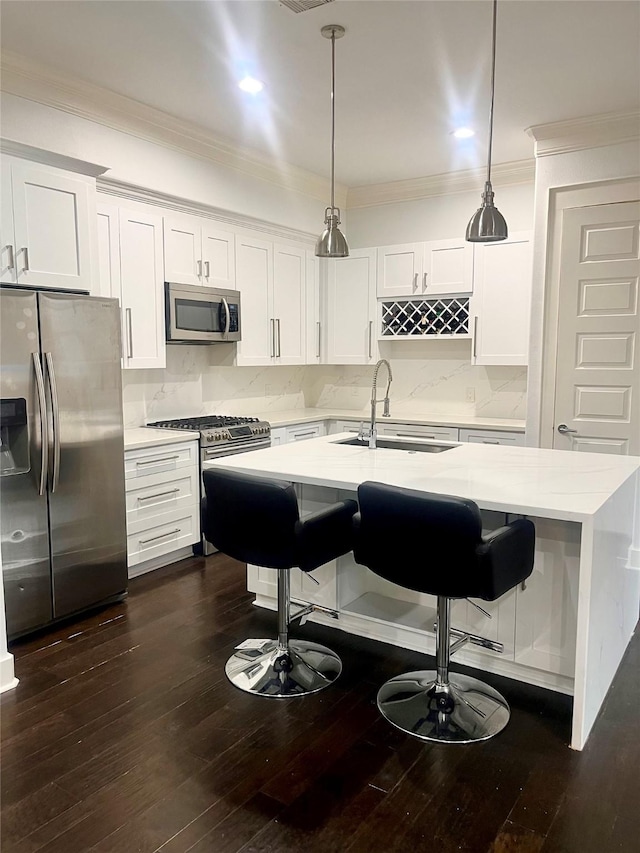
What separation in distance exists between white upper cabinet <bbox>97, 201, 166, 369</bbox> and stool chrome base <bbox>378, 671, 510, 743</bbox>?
261 cm

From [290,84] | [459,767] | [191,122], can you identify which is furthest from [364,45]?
[459,767]

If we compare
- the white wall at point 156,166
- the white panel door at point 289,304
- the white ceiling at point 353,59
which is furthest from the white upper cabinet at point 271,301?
the white ceiling at point 353,59

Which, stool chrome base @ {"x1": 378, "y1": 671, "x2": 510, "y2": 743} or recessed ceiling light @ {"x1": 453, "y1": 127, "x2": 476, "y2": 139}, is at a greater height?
recessed ceiling light @ {"x1": 453, "y1": 127, "x2": 476, "y2": 139}

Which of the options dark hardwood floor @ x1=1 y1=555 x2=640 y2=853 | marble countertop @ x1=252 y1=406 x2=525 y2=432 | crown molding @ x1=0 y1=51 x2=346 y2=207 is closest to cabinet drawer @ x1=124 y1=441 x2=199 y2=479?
marble countertop @ x1=252 y1=406 x2=525 y2=432

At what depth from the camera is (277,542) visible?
2398 millimetres

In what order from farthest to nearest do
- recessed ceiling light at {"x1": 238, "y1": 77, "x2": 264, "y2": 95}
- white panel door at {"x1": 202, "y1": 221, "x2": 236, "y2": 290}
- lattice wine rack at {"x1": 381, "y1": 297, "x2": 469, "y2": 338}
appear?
1. lattice wine rack at {"x1": 381, "y1": 297, "x2": 469, "y2": 338}
2. white panel door at {"x1": 202, "y1": 221, "x2": 236, "y2": 290}
3. recessed ceiling light at {"x1": 238, "y1": 77, "x2": 264, "y2": 95}

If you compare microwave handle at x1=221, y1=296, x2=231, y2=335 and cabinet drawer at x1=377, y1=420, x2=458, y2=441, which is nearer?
microwave handle at x1=221, y1=296, x2=231, y2=335

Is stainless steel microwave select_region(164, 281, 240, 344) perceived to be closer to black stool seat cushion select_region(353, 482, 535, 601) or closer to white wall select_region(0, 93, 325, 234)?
white wall select_region(0, 93, 325, 234)

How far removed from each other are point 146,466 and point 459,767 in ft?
8.21

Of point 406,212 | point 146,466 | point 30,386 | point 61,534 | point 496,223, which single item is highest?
point 406,212

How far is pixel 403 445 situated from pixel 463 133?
223cm

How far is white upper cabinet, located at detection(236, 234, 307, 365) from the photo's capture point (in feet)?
16.3

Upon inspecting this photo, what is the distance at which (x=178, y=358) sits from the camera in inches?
188

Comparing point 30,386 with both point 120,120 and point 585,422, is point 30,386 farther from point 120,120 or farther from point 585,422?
point 585,422
